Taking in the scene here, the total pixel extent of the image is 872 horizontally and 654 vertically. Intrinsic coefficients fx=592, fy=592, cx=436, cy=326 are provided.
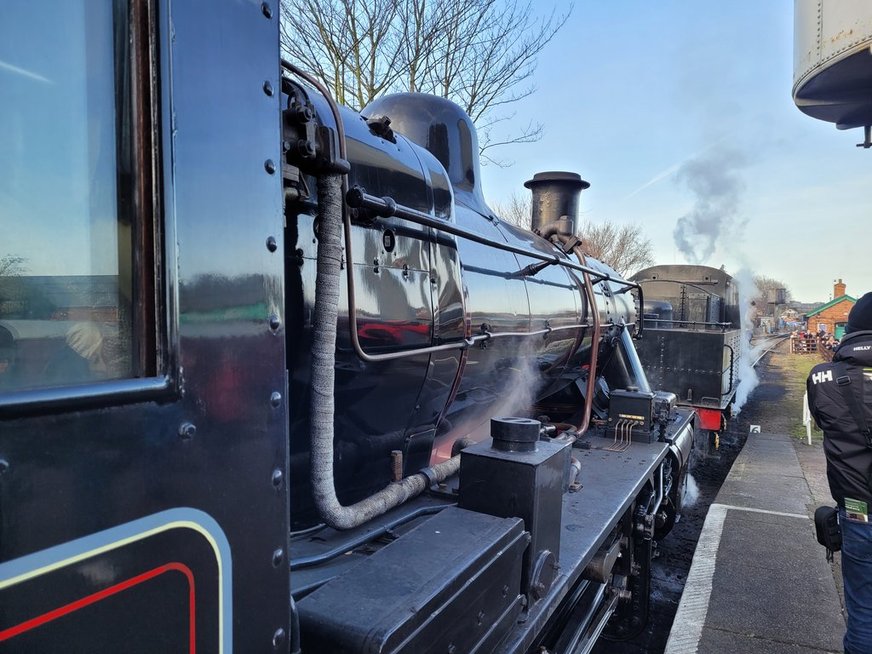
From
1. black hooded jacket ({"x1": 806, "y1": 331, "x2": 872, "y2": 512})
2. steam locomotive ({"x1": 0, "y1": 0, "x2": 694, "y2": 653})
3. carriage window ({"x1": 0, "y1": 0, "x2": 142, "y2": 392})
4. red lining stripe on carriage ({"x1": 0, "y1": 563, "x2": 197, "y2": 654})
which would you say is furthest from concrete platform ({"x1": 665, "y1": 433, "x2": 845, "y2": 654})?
carriage window ({"x1": 0, "y1": 0, "x2": 142, "y2": 392})

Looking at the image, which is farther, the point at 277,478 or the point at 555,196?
the point at 555,196

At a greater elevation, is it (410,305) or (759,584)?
(410,305)

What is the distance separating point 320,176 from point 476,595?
111 cm

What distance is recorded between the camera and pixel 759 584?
401cm

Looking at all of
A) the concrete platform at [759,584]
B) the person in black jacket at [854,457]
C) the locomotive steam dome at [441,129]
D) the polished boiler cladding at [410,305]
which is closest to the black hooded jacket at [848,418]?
the person in black jacket at [854,457]

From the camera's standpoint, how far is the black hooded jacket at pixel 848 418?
2939mm

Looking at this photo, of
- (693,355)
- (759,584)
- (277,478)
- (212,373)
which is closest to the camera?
(212,373)

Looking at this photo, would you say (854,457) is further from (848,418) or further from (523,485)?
(523,485)

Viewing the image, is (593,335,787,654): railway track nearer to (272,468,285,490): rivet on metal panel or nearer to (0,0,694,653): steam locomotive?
(0,0,694,653): steam locomotive

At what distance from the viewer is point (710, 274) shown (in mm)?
12516

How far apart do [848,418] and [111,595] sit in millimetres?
3324

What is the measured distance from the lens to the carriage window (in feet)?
2.32

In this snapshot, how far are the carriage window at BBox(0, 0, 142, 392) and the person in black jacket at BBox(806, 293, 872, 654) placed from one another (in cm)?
330

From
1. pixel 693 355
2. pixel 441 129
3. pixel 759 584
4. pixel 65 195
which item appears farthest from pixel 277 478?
pixel 693 355
